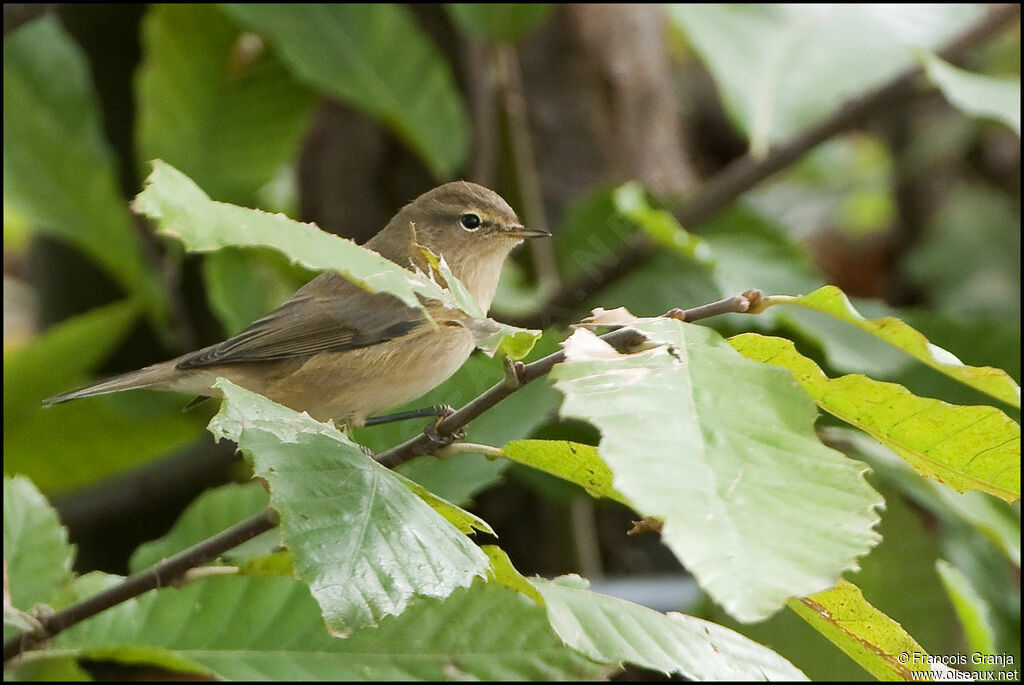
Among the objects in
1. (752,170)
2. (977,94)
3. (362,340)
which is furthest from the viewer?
(752,170)

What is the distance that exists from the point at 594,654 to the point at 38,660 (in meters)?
0.92

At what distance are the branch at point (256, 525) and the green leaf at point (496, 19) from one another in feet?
4.81

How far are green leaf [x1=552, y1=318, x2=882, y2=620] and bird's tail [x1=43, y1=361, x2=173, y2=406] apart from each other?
4.33ft

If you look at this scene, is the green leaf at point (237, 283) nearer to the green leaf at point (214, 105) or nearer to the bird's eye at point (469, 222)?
the green leaf at point (214, 105)

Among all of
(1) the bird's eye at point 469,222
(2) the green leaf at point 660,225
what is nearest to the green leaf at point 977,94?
(2) the green leaf at point 660,225

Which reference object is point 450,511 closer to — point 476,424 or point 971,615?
point 476,424

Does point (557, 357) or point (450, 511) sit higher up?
point (557, 357)

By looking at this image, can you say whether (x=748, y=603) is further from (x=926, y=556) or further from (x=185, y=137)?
(x=185, y=137)

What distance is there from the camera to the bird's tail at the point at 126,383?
204 centimetres

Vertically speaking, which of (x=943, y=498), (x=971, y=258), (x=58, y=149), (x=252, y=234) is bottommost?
(x=971, y=258)

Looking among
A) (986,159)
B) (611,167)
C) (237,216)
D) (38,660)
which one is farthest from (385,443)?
(986,159)

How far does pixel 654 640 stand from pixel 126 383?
1271mm

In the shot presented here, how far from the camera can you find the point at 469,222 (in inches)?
86.9

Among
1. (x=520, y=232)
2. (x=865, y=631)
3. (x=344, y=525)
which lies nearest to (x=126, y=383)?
(x=520, y=232)
